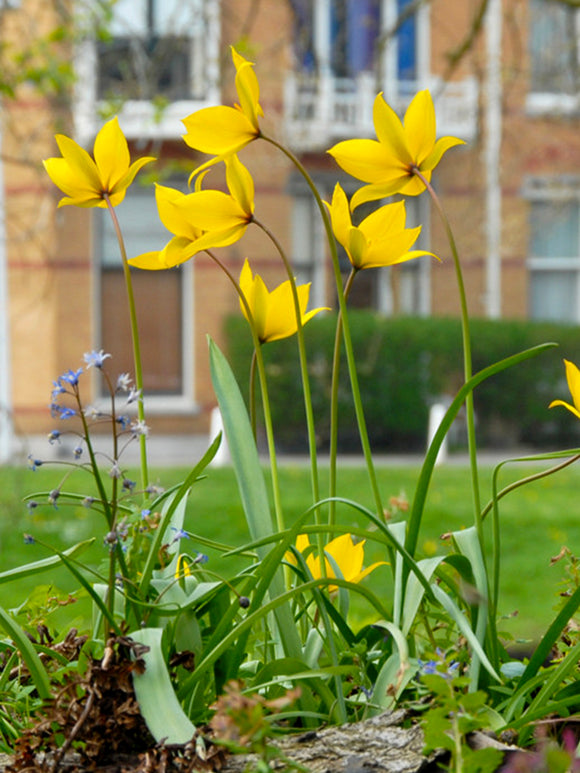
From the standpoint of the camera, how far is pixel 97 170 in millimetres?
849

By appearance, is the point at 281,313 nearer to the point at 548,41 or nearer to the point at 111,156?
the point at 111,156

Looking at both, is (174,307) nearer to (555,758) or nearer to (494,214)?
(494,214)

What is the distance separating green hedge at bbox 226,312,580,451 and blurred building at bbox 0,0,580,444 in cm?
49

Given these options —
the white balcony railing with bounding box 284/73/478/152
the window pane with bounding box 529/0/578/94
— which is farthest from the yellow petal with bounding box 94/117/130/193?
the white balcony railing with bounding box 284/73/478/152

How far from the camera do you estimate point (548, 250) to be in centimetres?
1111

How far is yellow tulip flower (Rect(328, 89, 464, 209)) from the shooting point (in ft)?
2.63

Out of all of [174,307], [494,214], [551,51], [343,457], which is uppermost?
[551,51]

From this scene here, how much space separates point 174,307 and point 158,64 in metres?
5.48

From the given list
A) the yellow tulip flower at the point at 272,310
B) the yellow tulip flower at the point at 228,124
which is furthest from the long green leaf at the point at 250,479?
the yellow tulip flower at the point at 228,124

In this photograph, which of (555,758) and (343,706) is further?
(343,706)

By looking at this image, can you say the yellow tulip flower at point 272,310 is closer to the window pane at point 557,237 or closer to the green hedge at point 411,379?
the green hedge at point 411,379

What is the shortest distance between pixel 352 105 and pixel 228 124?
10.3m

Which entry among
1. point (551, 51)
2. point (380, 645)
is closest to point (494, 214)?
point (551, 51)

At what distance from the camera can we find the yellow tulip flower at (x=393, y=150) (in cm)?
80
